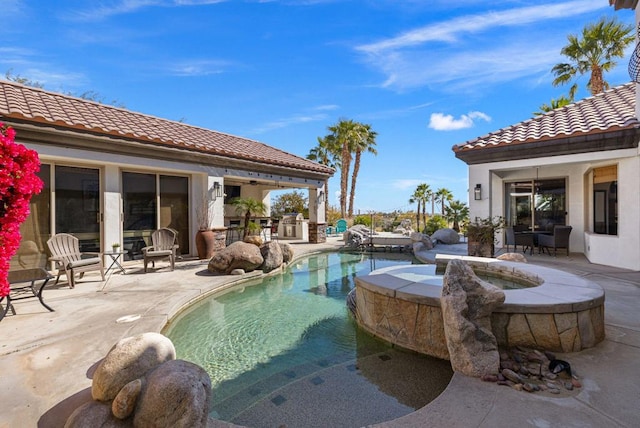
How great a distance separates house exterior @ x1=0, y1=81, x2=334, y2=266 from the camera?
726 cm

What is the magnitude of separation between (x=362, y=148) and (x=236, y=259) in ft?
66.5

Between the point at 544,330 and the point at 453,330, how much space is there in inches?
44.2

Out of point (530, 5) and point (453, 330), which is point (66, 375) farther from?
point (530, 5)

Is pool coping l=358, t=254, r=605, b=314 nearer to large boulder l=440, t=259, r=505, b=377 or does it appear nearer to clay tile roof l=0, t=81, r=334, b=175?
large boulder l=440, t=259, r=505, b=377

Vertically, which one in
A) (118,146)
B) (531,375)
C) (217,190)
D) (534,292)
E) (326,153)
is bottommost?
(531,375)

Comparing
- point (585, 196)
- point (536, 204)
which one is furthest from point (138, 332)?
point (585, 196)

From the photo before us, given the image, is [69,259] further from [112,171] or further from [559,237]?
[559,237]

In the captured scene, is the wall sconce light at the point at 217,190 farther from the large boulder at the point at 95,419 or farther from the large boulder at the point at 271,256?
the large boulder at the point at 95,419

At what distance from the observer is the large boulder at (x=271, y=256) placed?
8.61 meters

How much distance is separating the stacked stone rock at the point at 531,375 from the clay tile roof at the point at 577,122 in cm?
723

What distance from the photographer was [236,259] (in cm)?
797

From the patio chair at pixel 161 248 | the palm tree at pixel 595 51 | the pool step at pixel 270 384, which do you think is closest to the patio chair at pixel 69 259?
the patio chair at pixel 161 248

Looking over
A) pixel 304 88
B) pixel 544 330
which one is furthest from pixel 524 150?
pixel 304 88

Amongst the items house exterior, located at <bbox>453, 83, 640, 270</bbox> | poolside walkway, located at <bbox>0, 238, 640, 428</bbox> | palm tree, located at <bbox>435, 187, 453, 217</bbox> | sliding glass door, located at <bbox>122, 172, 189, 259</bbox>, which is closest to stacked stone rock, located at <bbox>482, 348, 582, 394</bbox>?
poolside walkway, located at <bbox>0, 238, 640, 428</bbox>
